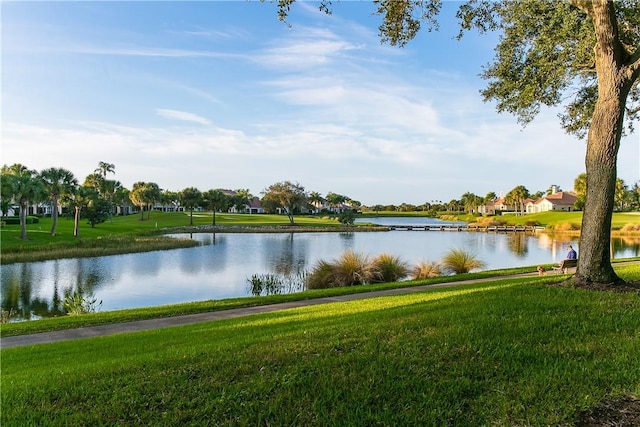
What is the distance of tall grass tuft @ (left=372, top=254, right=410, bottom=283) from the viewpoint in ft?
68.0

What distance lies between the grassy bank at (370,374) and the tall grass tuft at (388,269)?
1338 centimetres

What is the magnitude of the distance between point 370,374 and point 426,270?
57.4 feet

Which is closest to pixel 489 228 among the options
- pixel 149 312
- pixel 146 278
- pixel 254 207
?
pixel 146 278

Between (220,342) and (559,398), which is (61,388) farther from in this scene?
(559,398)

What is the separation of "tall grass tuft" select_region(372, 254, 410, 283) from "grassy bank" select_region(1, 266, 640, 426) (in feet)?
43.9

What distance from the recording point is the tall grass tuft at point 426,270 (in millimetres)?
21250

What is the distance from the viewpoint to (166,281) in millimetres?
24828

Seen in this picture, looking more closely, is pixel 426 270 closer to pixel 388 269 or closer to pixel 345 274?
pixel 388 269

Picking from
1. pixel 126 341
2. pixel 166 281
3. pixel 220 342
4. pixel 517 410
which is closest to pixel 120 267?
pixel 166 281

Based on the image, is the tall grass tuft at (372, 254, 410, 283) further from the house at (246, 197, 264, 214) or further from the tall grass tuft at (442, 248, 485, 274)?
the house at (246, 197, 264, 214)

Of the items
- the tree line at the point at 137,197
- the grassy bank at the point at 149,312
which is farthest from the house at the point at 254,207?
the grassy bank at the point at 149,312

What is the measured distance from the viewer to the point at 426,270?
70.5ft

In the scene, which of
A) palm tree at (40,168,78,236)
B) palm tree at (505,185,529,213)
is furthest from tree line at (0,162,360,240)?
palm tree at (505,185,529,213)

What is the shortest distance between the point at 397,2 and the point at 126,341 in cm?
965
